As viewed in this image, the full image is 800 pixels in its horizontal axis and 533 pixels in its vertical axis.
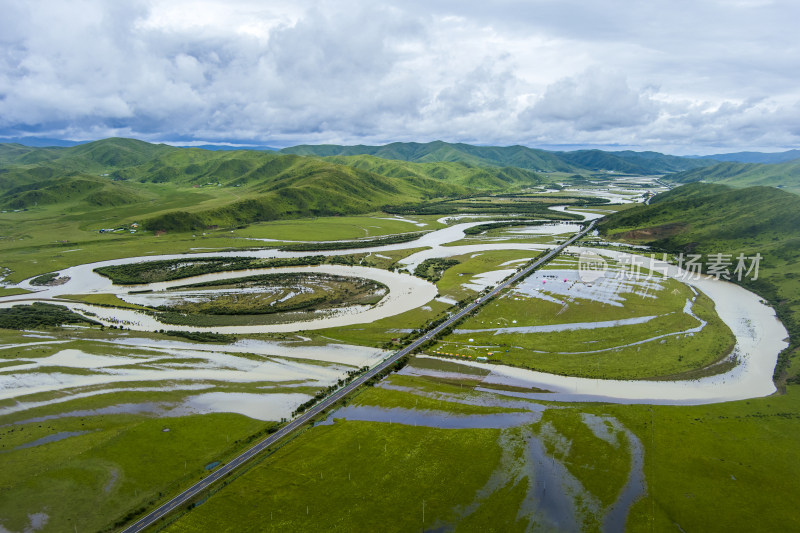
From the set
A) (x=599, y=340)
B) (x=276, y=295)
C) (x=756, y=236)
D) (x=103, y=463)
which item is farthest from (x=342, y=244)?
(x=756, y=236)

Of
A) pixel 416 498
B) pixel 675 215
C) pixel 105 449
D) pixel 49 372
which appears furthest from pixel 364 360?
pixel 675 215

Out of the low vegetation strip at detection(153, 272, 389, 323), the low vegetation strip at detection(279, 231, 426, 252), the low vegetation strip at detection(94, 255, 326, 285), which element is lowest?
the low vegetation strip at detection(153, 272, 389, 323)

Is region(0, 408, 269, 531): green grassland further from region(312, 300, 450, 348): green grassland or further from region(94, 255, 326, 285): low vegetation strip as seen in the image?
region(94, 255, 326, 285): low vegetation strip

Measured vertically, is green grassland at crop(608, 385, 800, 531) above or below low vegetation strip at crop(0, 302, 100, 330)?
below

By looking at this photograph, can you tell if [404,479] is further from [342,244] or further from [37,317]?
[342,244]

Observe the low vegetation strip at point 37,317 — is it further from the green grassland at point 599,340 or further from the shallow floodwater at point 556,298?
the green grassland at point 599,340

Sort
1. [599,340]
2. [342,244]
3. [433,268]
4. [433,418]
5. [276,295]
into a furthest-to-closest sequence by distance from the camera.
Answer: [342,244] < [433,268] < [276,295] < [599,340] < [433,418]

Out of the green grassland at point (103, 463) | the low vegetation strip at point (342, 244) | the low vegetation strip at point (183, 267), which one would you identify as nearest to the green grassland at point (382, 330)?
the green grassland at point (103, 463)

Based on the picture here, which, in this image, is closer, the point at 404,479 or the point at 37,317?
the point at 404,479

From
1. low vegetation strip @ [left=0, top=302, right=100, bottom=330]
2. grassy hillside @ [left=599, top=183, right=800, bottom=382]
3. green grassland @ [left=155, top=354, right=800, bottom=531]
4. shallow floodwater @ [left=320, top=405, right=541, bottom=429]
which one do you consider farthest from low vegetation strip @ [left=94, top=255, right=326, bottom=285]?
grassy hillside @ [left=599, top=183, right=800, bottom=382]
